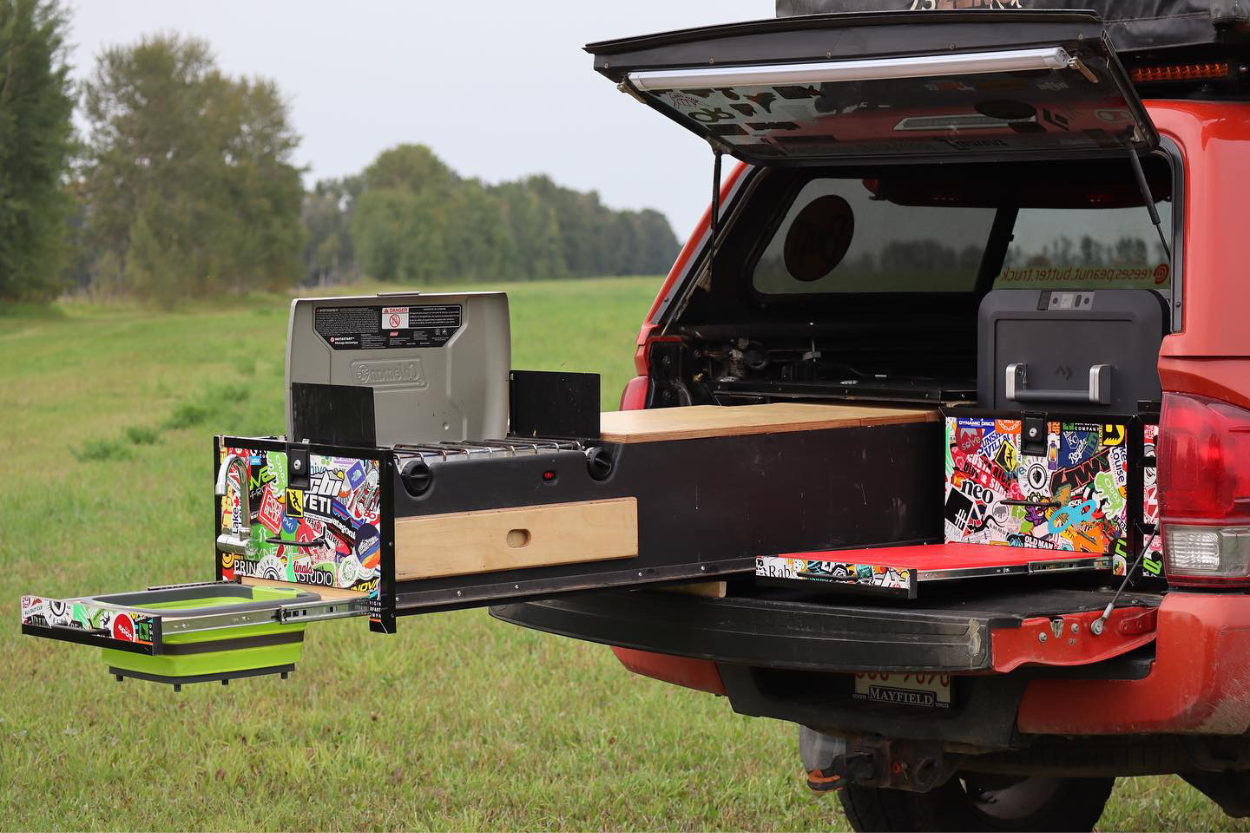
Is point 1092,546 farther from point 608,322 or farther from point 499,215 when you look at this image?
point 499,215

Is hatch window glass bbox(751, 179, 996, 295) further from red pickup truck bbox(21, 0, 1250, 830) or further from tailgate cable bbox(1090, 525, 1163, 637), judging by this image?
tailgate cable bbox(1090, 525, 1163, 637)

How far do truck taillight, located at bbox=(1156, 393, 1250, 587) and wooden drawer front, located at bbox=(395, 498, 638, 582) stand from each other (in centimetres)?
126

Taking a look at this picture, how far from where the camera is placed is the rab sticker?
3.78 m

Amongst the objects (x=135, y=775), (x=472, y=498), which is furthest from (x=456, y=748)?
(x=472, y=498)

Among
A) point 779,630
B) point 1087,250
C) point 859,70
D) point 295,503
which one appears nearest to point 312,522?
point 295,503

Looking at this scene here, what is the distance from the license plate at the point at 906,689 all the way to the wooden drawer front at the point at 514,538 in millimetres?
715

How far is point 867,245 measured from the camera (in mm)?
5859

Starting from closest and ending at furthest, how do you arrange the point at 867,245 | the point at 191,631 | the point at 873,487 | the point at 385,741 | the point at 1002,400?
the point at 191,631 → the point at 873,487 → the point at 1002,400 → the point at 867,245 → the point at 385,741

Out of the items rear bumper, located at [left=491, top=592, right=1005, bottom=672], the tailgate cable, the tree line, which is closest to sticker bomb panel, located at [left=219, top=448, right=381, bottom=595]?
rear bumper, located at [left=491, top=592, right=1005, bottom=672]

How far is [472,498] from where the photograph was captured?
377cm

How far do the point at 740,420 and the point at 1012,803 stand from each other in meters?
1.96

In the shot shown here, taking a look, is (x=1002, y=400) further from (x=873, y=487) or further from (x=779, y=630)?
(x=779, y=630)

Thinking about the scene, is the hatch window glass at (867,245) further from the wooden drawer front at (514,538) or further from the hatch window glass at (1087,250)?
the wooden drawer front at (514,538)

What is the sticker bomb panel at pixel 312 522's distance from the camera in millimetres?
3625
